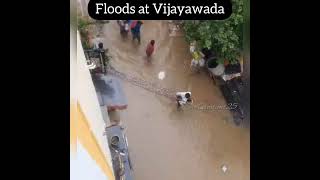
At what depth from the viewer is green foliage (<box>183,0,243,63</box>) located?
3812 millimetres

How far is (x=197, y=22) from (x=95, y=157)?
3.91ft

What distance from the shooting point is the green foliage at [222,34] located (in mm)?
3812

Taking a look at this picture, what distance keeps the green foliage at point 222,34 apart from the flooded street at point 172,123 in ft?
0.50

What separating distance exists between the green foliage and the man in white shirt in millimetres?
361

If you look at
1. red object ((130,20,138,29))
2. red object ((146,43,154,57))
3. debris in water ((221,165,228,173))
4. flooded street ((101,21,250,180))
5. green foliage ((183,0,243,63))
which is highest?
red object ((130,20,138,29))

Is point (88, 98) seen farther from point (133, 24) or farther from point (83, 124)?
point (133, 24)

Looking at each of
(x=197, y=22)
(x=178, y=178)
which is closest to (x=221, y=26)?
(x=197, y=22)

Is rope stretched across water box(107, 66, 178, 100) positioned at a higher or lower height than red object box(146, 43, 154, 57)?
lower

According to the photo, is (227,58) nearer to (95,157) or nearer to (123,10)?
(123,10)

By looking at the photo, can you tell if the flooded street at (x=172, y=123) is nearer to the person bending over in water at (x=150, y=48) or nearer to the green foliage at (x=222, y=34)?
the person bending over in water at (x=150, y=48)

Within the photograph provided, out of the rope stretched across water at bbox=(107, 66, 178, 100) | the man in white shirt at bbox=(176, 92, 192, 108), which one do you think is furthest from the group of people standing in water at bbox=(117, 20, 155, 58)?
the man in white shirt at bbox=(176, 92, 192, 108)

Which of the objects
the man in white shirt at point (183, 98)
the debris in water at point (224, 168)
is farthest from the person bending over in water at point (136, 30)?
the debris in water at point (224, 168)

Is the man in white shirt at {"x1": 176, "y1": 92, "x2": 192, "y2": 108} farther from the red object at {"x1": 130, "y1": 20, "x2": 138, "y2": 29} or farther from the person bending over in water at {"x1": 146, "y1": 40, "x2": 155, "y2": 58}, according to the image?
the red object at {"x1": 130, "y1": 20, "x2": 138, "y2": 29}

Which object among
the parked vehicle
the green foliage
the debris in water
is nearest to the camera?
the green foliage
